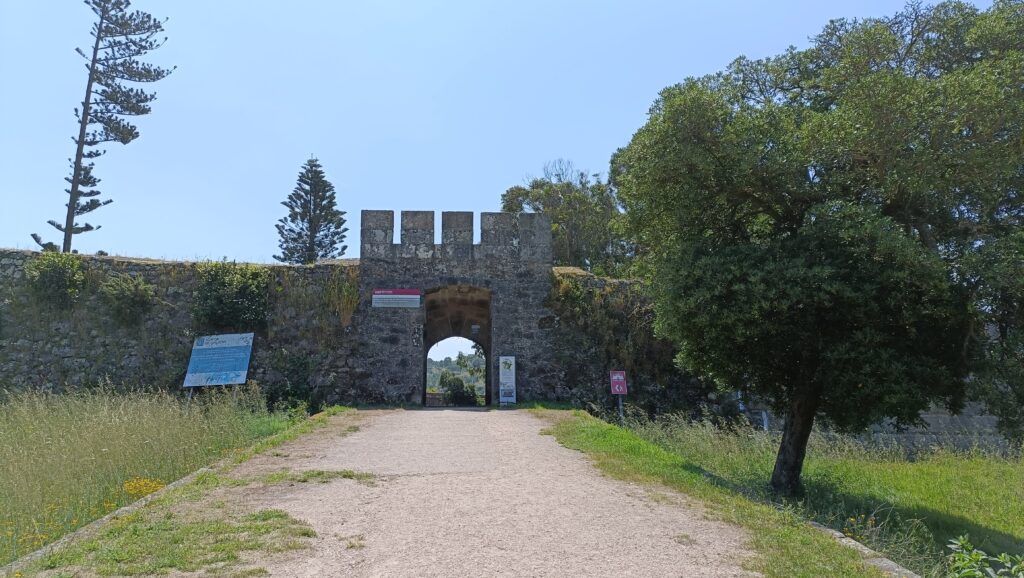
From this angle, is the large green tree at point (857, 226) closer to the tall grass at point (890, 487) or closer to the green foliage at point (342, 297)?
the tall grass at point (890, 487)

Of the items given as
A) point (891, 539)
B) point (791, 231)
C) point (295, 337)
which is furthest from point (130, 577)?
point (295, 337)

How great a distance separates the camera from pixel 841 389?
7.30 meters

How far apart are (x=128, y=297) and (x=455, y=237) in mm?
7275

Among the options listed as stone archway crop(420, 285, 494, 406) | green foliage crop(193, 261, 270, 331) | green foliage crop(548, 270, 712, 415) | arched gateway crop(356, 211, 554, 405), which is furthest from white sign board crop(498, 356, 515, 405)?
green foliage crop(193, 261, 270, 331)

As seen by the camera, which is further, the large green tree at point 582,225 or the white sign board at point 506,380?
the large green tree at point 582,225

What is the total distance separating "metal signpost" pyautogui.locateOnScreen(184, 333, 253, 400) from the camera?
13.7 meters

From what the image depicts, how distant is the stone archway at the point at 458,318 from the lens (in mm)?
15414

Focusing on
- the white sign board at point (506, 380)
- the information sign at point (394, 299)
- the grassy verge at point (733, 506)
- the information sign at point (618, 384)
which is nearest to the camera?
the grassy verge at point (733, 506)

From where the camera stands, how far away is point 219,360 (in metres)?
14.0

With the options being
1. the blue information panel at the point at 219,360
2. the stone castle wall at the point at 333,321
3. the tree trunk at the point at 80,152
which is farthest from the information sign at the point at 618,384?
the tree trunk at the point at 80,152

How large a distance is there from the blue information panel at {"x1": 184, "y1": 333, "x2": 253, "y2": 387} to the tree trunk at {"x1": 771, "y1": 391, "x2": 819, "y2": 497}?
35.0 ft

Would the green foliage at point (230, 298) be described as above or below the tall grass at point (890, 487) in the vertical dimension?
above

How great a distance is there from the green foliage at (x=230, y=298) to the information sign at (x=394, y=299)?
2.47 meters

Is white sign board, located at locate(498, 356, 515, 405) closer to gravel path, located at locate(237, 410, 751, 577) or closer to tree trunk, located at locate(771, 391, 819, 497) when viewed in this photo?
gravel path, located at locate(237, 410, 751, 577)
